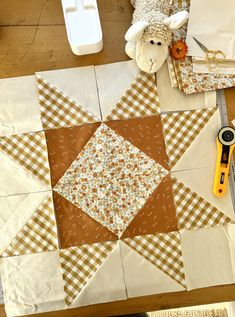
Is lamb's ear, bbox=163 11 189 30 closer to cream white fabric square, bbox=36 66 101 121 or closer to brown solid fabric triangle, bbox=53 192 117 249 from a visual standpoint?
cream white fabric square, bbox=36 66 101 121

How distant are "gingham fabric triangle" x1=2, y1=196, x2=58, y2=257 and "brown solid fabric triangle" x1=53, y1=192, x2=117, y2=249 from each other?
0.05 feet

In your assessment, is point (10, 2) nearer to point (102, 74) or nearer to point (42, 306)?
point (102, 74)

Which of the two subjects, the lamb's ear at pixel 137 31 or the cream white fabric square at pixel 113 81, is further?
the cream white fabric square at pixel 113 81

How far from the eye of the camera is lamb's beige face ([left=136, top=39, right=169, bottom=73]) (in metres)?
1.02

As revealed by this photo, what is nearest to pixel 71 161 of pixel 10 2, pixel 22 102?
pixel 22 102

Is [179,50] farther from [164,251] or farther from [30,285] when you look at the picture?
[30,285]

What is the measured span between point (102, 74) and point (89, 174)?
0.25 metres

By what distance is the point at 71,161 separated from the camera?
3.55ft

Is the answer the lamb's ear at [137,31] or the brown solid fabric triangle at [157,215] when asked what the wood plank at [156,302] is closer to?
the brown solid fabric triangle at [157,215]

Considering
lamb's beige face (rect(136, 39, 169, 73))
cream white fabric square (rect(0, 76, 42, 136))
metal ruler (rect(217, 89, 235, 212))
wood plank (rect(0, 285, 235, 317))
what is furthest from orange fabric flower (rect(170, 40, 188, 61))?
wood plank (rect(0, 285, 235, 317))

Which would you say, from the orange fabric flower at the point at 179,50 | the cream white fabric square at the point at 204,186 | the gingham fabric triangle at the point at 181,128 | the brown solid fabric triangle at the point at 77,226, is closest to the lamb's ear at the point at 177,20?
the orange fabric flower at the point at 179,50

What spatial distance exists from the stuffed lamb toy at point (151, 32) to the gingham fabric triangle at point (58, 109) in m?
Answer: 0.18

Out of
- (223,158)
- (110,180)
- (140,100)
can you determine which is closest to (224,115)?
(223,158)

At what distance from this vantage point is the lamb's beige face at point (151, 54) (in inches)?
40.2
